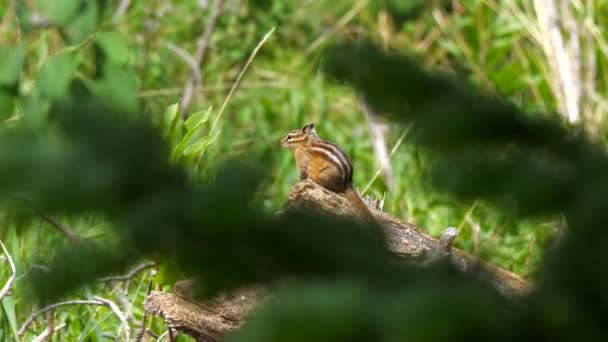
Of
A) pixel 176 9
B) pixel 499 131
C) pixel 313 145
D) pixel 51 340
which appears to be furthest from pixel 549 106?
pixel 499 131

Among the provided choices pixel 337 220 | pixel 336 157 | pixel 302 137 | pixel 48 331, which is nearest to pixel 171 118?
pixel 48 331

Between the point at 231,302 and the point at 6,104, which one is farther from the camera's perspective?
the point at 6,104

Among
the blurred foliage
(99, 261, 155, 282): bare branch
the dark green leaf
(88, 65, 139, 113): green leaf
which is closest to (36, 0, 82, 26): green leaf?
(88, 65, 139, 113): green leaf

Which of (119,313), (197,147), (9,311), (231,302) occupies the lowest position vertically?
(9,311)

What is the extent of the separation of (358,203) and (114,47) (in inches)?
66.7

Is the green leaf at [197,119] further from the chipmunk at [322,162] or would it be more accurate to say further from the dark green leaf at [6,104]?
the dark green leaf at [6,104]

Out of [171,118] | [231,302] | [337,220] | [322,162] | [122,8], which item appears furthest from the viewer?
[122,8]

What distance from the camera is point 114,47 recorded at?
4797mm

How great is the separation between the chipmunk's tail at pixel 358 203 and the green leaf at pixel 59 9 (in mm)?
1511

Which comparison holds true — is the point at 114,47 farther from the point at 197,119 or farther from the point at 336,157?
the point at 197,119

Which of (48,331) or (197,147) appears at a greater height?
(197,147)

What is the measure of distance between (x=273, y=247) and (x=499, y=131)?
241mm

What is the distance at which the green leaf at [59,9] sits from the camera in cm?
487

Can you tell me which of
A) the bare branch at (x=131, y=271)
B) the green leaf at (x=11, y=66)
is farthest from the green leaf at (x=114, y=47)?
the bare branch at (x=131, y=271)
